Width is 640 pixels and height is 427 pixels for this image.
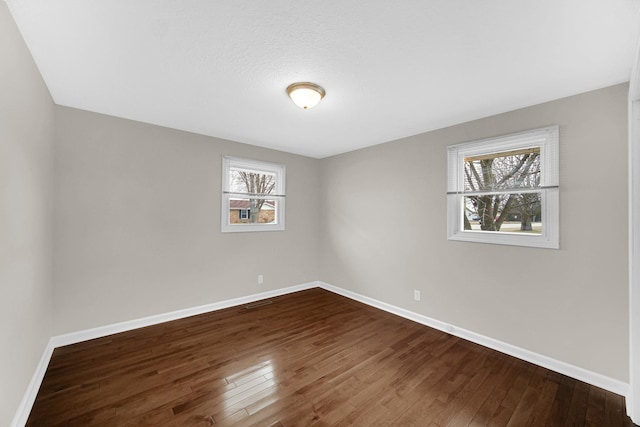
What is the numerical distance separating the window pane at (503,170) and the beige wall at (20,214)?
12.4 feet

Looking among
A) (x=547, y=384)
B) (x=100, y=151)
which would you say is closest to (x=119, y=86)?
(x=100, y=151)

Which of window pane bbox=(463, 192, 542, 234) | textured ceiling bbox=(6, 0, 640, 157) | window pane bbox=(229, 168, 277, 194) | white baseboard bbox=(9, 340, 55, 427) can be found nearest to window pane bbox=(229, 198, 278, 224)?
window pane bbox=(229, 168, 277, 194)

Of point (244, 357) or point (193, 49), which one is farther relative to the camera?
point (244, 357)

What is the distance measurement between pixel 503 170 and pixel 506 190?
9.7 inches

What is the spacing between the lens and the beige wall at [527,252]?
1.99m

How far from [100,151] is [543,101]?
14.9ft

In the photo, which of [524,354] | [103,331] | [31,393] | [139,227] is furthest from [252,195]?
[524,354]

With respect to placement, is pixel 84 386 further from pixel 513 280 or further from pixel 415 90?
pixel 513 280

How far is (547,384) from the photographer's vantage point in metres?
2.02

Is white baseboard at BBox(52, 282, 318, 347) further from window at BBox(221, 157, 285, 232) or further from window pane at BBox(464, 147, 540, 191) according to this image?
window pane at BBox(464, 147, 540, 191)

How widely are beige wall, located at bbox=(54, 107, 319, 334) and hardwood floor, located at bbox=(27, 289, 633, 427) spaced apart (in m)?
0.45

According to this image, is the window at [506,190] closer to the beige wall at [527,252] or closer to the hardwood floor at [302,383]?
A: the beige wall at [527,252]

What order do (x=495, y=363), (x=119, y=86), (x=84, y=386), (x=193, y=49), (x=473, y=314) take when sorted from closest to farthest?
(x=193, y=49) < (x=84, y=386) < (x=119, y=86) < (x=495, y=363) < (x=473, y=314)

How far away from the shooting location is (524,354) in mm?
2365
